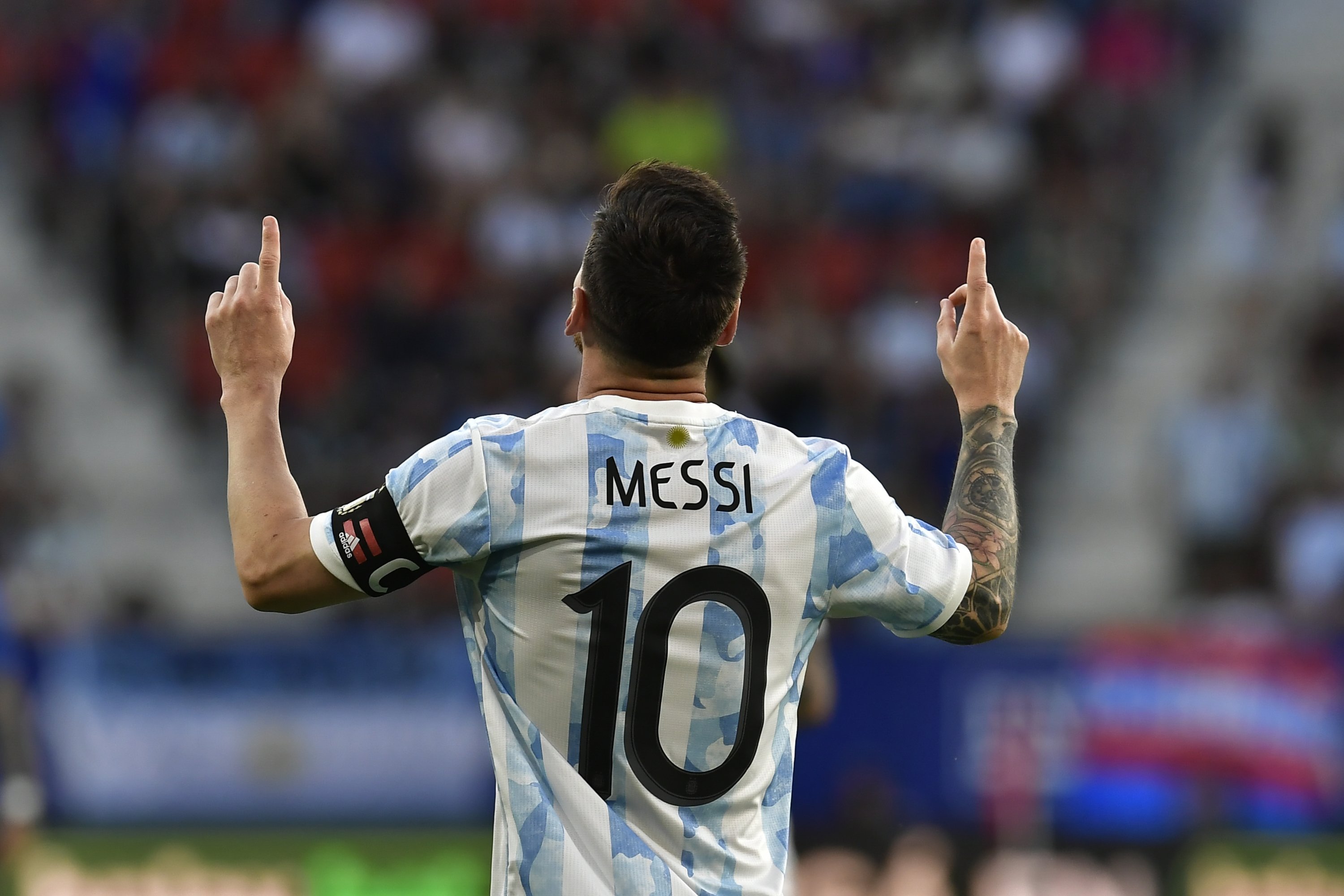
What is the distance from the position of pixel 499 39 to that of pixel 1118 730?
703 centimetres

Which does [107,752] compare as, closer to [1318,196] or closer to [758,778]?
[758,778]

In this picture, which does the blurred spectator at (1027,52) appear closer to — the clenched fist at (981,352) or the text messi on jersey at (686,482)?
the clenched fist at (981,352)

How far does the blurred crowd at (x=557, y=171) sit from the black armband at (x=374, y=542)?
8.28 meters

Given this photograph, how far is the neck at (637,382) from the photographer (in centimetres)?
266

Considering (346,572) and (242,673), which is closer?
(346,572)

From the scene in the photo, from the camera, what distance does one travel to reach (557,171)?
41.1 feet

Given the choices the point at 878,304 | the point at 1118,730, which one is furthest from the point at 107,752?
the point at 878,304

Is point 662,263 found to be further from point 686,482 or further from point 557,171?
point 557,171

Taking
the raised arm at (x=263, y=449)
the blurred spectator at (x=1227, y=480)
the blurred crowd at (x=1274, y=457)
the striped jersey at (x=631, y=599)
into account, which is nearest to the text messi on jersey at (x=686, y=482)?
the striped jersey at (x=631, y=599)

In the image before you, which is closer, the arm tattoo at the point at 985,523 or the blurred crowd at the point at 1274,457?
the arm tattoo at the point at 985,523

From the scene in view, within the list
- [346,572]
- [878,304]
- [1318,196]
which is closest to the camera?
[346,572]

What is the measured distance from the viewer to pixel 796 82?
44.4 feet

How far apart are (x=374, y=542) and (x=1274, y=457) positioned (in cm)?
969

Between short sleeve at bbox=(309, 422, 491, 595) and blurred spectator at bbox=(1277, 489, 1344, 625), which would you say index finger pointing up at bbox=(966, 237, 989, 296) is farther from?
blurred spectator at bbox=(1277, 489, 1344, 625)
